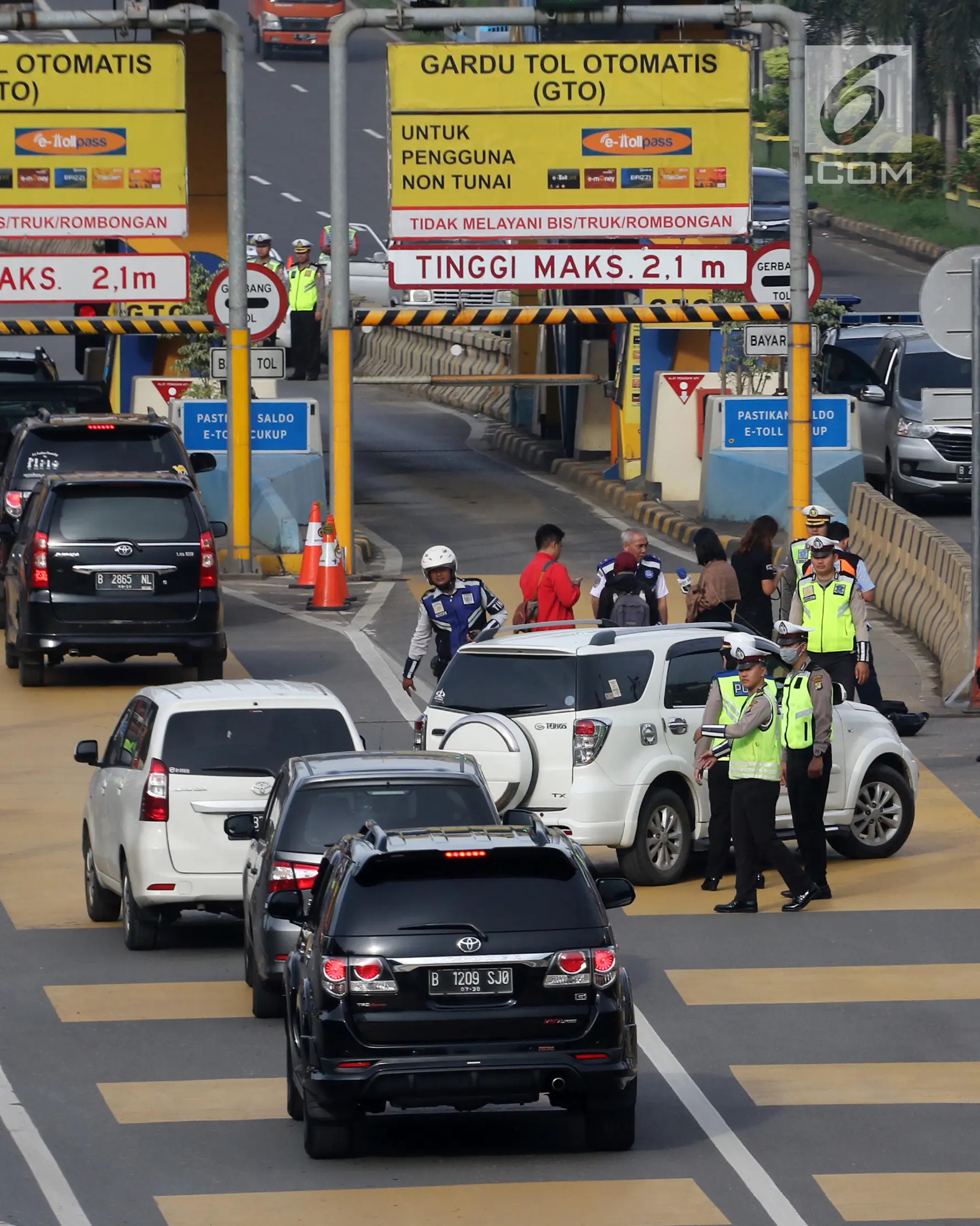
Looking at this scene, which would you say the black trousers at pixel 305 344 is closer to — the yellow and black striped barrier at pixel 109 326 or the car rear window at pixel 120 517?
the yellow and black striped barrier at pixel 109 326

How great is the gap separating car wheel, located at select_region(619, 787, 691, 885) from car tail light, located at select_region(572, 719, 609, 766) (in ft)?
1.52

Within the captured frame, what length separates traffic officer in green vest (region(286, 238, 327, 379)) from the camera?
38.7m

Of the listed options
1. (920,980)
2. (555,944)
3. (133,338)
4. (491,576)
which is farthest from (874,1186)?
(133,338)

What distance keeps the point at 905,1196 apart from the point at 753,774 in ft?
17.4

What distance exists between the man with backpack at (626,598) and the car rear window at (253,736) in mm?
4904

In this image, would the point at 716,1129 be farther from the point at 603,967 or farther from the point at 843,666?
the point at 843,666

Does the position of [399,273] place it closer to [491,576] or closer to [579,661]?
[491,576]

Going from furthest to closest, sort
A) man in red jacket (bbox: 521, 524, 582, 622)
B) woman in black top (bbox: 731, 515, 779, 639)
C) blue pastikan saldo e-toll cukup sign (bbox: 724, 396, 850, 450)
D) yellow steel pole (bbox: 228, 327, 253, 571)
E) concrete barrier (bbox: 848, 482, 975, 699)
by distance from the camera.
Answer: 1. blue pastikan saldo e-toll cukup sign (bbox: 724, 396, 850, 450)
2. yellow steel pole (bbox: 228, 327, 253, 571)
3. concrete barrier (bbox: 848, 482, 975, 699)
4. woman in black top (bbox: 731, 515, 779, 639)
5. man in red jacket (bbox: 521, 524, 582, 622)

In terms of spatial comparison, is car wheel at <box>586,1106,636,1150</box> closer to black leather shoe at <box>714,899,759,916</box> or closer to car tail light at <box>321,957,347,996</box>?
car tail light at <box>321,957,347,996</box>

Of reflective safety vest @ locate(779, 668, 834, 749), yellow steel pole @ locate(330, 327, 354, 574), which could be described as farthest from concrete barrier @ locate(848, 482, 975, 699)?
reflective safety vest @ locate(779, 668, 834, 749)

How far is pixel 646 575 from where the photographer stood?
18.8m

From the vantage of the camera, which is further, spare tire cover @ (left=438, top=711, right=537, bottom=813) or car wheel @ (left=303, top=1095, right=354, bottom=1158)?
spare tire cover @ (left=438, top=711, right=537, bottom=813)

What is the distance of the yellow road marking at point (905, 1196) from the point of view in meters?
9.02

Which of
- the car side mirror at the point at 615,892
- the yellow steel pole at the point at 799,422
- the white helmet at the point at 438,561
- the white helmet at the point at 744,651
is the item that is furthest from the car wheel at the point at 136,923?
the yellow steel pole at the point at 799,422
